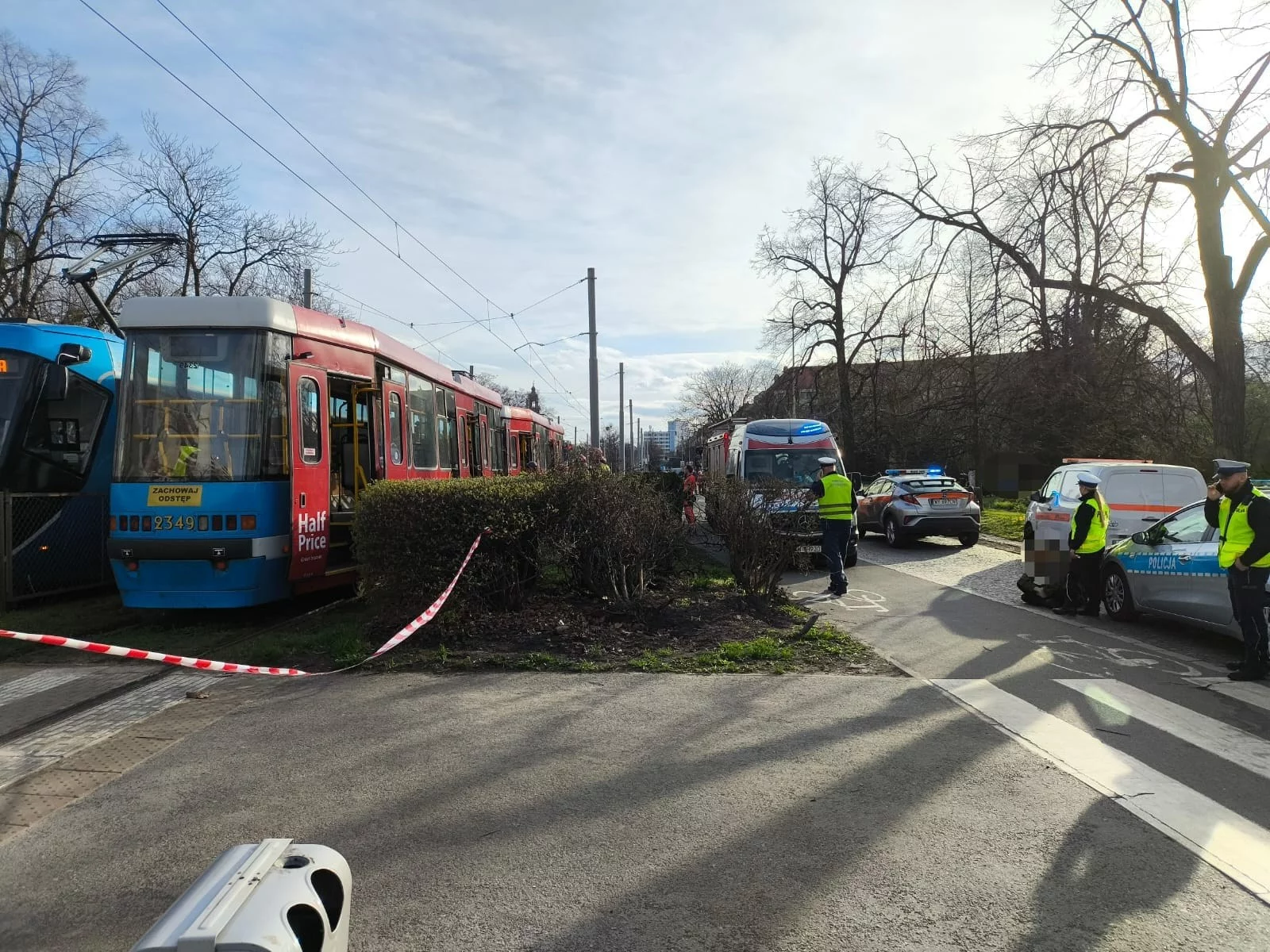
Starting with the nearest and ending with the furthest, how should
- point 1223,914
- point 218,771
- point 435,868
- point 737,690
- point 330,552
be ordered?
point 1223,914
point 435,868
point 218,771
point 737,690
point 330,552

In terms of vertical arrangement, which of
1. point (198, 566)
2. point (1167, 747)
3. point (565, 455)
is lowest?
point (1167, 747)

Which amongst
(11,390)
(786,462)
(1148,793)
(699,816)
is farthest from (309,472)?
(786,462)

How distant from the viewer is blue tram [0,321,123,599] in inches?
414

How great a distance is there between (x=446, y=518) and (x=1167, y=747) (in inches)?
233

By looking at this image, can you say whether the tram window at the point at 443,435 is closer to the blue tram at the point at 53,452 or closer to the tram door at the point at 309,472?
the tram door at the point at 309,472

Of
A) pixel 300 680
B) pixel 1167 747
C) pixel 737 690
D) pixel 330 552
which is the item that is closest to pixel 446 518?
pixel 300 680

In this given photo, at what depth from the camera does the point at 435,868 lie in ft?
12.2

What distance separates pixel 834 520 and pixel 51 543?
10.3 metres

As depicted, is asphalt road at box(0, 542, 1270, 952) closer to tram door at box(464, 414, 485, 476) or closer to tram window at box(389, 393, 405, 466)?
tram window at box(389, 393, 405, 466)

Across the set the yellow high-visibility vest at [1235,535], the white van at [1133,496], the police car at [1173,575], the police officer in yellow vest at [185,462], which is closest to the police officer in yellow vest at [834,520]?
the white van at [1133,496]

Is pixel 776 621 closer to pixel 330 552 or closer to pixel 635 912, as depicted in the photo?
pixel 330 552

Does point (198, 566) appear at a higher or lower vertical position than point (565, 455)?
lower

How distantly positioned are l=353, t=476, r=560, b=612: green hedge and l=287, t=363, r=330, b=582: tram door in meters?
1.10

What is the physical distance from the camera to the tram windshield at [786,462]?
1662 centimetres
